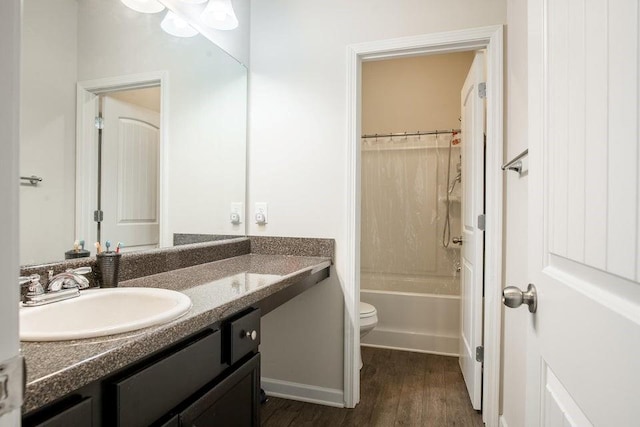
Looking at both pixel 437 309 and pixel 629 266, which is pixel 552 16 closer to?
pixel 629 266

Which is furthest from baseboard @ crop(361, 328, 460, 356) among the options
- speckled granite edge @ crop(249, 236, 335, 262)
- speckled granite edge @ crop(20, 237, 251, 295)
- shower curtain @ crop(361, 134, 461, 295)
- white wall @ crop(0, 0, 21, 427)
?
white wall @ crop(0, 0, 21, 427)

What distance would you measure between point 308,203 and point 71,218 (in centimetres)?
119

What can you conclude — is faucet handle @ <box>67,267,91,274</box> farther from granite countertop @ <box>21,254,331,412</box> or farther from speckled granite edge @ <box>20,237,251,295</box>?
granite countertop @ <box>21,254,331,412</box>

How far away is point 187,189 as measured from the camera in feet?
6.20

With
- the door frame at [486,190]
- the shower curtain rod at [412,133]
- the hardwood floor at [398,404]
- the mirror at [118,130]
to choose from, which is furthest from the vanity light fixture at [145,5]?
the shower curtain rod at [412,133]

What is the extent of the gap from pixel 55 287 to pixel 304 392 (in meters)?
1.54

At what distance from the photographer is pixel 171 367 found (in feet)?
2.74

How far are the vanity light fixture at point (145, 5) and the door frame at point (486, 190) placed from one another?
3.22 ft

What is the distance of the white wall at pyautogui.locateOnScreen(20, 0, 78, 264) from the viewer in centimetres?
108

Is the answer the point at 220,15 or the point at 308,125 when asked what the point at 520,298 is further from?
the point at 220,15

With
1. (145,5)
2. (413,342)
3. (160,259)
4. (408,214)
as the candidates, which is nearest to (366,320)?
(413,342)

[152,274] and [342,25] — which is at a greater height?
[342,25]

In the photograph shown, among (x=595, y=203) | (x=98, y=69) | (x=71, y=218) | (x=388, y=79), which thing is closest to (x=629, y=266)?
(x=595, y=203)

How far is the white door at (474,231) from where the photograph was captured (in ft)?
6.40
